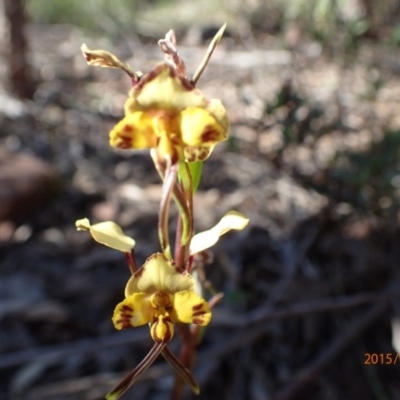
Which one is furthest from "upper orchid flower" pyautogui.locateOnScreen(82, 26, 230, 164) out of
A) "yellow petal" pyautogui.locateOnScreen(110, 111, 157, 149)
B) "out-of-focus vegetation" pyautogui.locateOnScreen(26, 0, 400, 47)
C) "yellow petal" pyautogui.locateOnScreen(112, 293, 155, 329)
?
"out-of-focus vegetation" pyautogui.locateOnScreen(26, 0, 400, 47)

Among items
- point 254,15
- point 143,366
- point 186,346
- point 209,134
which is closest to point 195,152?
point 209,134

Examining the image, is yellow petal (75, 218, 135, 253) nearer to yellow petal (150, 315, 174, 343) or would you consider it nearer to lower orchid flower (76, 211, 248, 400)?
lower orchid flower (76, 211, 248, 400)

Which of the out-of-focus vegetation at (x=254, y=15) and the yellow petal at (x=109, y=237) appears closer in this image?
the yellow petal at (x=109, y=237)

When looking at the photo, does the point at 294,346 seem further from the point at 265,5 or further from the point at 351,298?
the point at 265,5

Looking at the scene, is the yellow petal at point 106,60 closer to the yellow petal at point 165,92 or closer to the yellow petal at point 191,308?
the yellow petal at point 165,92

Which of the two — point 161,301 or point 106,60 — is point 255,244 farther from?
point 106,60

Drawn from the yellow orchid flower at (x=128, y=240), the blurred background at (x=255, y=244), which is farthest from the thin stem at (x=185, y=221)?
the blurred background at (x=255, y=244)
